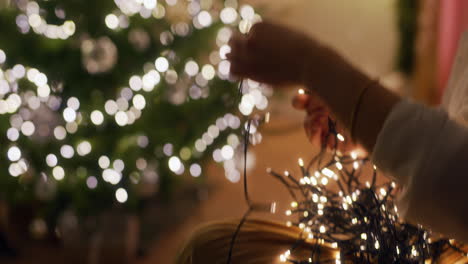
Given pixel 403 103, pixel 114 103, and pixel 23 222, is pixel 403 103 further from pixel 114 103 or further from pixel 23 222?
pixel 23 222

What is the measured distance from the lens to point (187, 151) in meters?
1.75

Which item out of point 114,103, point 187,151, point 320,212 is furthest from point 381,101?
point 187,151

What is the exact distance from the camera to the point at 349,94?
2.00 ft

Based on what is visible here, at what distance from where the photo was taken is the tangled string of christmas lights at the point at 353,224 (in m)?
0.72

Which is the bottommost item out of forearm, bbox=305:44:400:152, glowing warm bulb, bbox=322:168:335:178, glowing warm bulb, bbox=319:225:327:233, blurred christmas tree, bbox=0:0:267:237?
glowing warm bulb, bbox=319:225:327:233

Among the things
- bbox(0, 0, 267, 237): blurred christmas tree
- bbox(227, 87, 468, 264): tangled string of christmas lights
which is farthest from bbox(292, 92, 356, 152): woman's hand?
bbox(0, 0, 267, 237): blurred christmas tree

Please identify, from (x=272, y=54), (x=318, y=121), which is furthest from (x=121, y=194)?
(x=272, y=54)

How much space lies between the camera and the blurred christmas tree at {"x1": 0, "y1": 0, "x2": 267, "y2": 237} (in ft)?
4.82

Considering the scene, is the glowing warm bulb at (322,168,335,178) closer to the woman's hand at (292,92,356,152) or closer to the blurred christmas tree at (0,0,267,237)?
the woman's hand at (292,92,356,152)

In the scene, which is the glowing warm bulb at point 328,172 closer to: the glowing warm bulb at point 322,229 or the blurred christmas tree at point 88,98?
the glowing warm bulb at point 322,229

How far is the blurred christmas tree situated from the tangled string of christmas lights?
0.67m

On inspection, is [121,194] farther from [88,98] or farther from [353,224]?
[353,224]

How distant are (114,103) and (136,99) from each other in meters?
0.06

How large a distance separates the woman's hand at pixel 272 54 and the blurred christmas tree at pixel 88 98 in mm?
764
